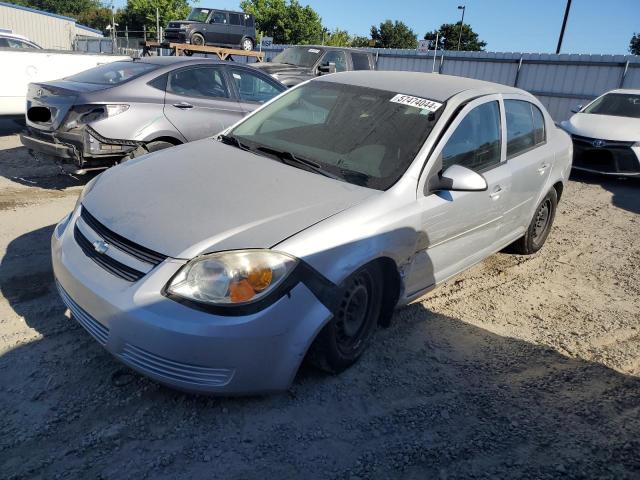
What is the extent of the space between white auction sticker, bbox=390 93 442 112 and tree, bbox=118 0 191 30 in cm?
5505

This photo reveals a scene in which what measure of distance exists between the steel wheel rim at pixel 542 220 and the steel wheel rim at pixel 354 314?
2848 millimetres

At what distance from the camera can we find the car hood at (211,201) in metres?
2.61

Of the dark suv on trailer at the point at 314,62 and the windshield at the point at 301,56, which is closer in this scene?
the dark suv on trailer at the point at 314,62

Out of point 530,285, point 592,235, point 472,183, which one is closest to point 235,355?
point 472,183

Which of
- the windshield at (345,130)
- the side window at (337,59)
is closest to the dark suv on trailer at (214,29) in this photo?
the side window at (337,59)

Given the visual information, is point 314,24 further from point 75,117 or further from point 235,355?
point 235,355

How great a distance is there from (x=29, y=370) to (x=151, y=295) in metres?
1.02

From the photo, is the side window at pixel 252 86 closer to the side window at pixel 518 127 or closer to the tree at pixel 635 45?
Answer: the side window at pixel 518 127

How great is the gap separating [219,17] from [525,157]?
1887 cm

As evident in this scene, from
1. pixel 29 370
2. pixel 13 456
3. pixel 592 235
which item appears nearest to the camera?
pixel 13 456

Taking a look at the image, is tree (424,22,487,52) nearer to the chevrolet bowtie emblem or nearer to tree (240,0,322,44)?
tree (240,0,322,44)

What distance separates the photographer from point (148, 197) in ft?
9.81

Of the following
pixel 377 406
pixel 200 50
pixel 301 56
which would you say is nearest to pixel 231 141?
pixel 377 406

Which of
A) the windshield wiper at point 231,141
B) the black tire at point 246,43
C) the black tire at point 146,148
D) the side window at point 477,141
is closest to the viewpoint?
the side window at point 477,141
